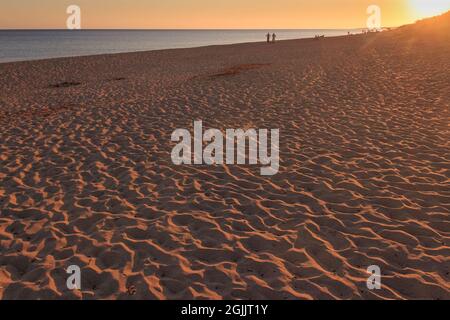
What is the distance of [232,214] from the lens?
6.21 metres

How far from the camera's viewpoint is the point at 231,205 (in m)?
6.51

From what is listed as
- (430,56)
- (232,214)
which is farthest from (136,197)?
(430,56)

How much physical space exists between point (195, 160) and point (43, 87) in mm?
16830

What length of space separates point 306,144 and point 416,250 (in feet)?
15.4

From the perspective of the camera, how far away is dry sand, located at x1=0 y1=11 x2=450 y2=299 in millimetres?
4660

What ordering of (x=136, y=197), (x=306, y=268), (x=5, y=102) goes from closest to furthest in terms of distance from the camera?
(x=306, y=268)
(x=136, y=197)
(x=5, y=102)

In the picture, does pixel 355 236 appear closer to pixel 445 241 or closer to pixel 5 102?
pixel 445 241

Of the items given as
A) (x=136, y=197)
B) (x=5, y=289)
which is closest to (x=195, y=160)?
(x=136, y=197)

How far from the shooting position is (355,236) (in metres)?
5.44

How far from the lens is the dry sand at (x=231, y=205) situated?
4660 mm
